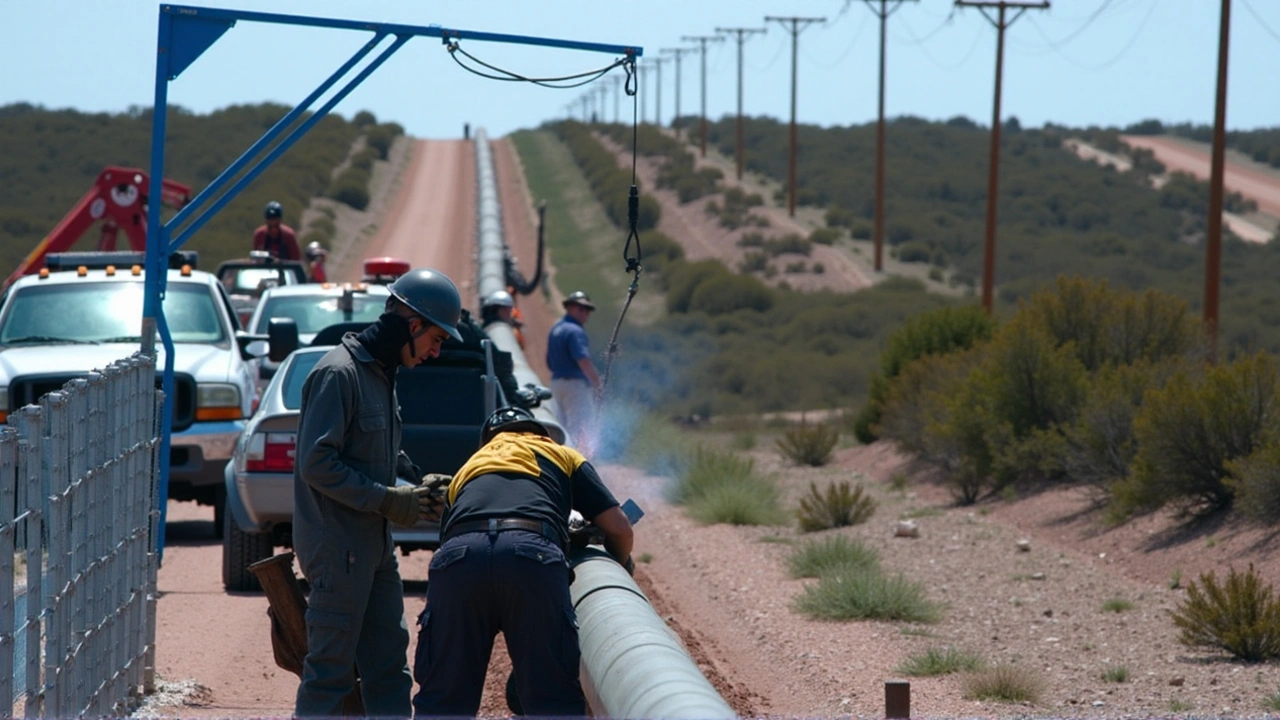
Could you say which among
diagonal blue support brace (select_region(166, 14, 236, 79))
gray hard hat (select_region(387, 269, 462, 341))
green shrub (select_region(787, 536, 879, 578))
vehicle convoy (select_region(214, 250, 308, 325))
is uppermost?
diagonal blue support brace (select_region(166, 14, 236, 79))

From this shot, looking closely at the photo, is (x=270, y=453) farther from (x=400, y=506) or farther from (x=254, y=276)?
(x=254, y=276)

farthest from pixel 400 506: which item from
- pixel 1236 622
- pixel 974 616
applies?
pixel 974 616

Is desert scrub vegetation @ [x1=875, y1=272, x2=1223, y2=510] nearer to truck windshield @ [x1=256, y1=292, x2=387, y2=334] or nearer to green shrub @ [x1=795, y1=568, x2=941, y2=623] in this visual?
green shrub @ [x1=795, y1=568, x2=941, y2=623]

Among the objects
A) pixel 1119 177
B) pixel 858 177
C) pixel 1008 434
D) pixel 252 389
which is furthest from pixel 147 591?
pixel 1119 177

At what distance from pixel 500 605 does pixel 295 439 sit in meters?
5.15

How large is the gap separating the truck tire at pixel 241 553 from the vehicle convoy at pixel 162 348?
75.2 inches

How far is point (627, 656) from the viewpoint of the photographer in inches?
221

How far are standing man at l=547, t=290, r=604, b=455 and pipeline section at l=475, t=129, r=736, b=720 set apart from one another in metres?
8.93

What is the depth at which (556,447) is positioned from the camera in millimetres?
6121

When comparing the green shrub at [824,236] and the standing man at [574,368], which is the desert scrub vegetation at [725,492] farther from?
the green shrub at [824,236]

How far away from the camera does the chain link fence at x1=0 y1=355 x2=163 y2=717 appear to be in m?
5.26

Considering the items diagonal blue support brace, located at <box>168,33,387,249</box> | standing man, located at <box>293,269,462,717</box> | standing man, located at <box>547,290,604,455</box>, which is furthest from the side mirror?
standing man, located at <box>293,269,462,717</box>

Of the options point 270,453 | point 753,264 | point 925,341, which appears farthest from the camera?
point 753,264

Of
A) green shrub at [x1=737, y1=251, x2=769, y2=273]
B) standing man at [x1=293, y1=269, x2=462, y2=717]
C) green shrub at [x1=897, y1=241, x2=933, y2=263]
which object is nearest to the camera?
standing man at [x1=293, y1=269, x2=462, y2=717]
